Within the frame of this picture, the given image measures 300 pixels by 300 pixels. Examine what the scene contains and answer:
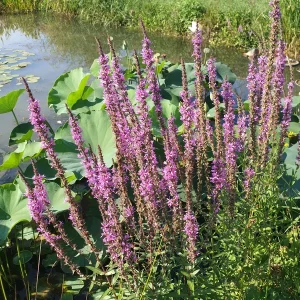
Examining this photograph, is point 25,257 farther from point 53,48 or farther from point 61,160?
point 53,48

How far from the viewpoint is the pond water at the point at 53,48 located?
27.0 ft

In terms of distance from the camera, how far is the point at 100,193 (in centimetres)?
202

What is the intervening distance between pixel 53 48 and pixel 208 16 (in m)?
4.41

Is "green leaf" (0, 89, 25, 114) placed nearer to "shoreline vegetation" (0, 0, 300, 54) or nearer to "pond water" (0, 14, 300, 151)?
"pond water" (0, 14, 300, 151)

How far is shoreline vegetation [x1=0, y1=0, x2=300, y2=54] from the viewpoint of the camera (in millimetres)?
9266

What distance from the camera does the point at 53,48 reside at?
11.7m

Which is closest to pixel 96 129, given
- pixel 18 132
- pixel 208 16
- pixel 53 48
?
pixel 18 132

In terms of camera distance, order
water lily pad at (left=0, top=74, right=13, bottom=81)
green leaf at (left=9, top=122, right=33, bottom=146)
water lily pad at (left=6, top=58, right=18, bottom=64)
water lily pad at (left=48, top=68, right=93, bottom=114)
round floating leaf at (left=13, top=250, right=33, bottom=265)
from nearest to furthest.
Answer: round floating leaf at (left=13, top=250, right=33, bottom=265), green leaf at (left=9, top=122, right=33, bottom=146), water lily pad at (left=48, top=68, right=93, bottom=114), water lily pad at (left=0, top=74, right=13, bottom=81), water lily pad at (left=6, top=58, right=18, bottom=64)

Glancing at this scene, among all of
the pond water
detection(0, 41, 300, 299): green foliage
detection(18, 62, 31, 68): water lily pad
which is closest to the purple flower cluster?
detection(0, 41, 300, 299): green foliage

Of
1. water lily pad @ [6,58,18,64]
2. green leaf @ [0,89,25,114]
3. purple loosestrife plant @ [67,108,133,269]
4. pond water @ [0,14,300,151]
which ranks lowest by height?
pond water @ [0,14,300,151]

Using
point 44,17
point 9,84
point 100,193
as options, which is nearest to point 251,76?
point 100,193

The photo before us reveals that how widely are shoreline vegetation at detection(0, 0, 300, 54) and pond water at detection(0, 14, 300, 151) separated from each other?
0.35m

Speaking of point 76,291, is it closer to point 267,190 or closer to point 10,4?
point 267,190

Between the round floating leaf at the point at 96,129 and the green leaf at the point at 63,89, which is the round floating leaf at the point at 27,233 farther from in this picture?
the green leaf at the point at 63,89
